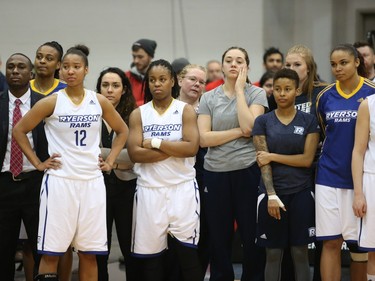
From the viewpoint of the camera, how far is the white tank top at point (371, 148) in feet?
16.5

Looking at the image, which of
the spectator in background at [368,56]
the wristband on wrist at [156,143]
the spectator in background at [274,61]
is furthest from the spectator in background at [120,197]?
the spectator in background at [274,61]

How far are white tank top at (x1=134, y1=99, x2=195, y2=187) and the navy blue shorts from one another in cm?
62

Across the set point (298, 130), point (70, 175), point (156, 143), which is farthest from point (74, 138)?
point (298, 130)

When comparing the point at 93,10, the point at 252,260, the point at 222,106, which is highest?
the point at 93,10

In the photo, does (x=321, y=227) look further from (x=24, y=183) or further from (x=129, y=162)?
(x=24, y=183)

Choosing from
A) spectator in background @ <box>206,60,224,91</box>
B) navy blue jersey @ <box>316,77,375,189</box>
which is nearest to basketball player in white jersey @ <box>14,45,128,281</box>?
navy blue jersey @ <box>316,77,375,189</box>

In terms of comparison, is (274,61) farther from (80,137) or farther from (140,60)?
(80,137)

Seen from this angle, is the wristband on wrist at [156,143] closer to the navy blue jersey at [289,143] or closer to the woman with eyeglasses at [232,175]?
the woman with eyeglasses at [232,175]

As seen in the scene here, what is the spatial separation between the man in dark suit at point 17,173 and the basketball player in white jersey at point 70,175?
1.20 ft

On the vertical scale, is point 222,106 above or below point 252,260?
above

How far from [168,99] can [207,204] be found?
90 centimetres

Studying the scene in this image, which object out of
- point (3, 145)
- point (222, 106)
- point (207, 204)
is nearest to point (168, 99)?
point (222, 106)

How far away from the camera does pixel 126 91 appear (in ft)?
19.3

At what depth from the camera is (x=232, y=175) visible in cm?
558
